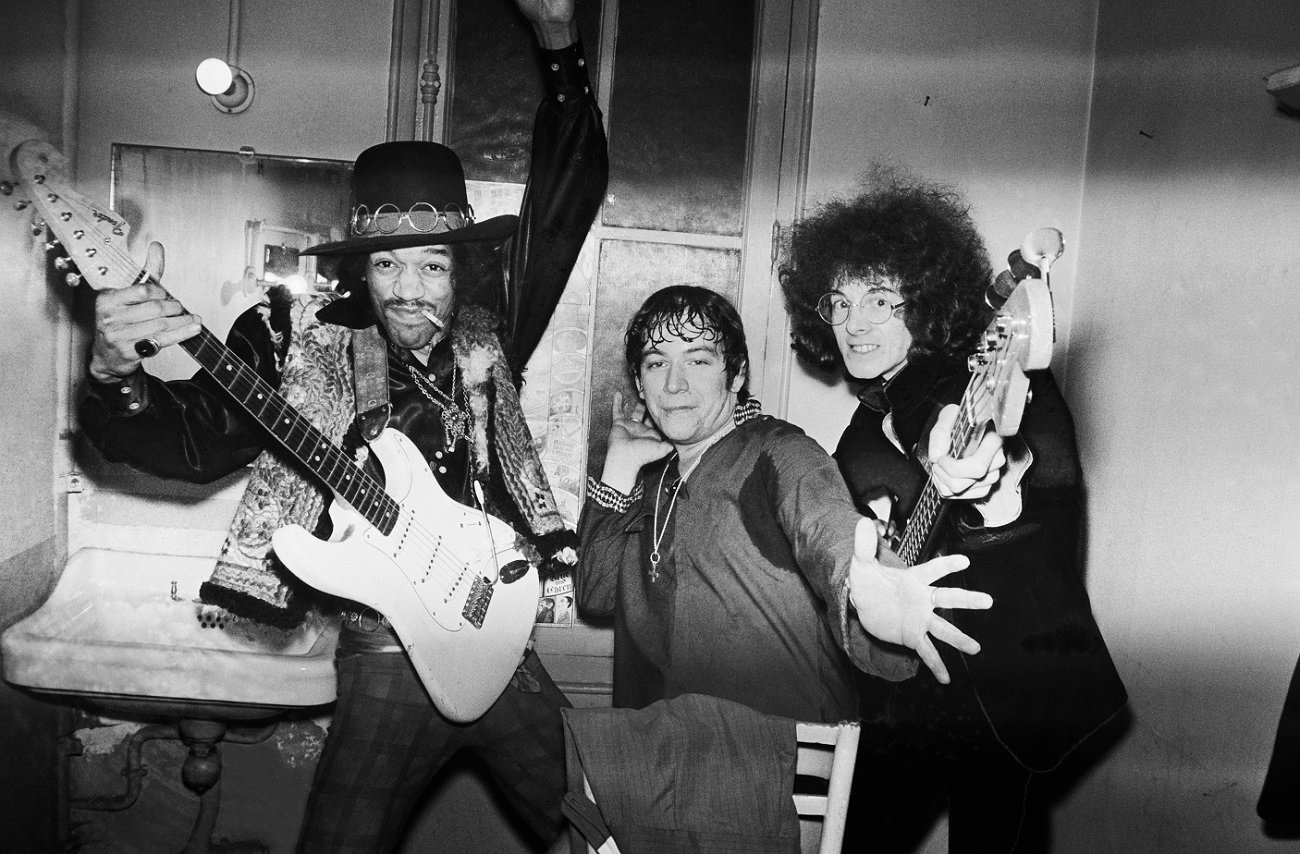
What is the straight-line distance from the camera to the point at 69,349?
224 centimetres

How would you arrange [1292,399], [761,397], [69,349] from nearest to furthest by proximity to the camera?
[1292,399]
[69,349]
[761,397]

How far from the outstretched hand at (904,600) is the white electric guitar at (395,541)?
0.78 m

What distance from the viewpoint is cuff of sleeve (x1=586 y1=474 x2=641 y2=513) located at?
236 centimetres

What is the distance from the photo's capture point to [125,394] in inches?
81.3

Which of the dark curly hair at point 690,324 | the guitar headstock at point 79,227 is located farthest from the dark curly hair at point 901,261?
the guitar headstock at point 79,227

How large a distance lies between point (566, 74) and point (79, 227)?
3.36 ft

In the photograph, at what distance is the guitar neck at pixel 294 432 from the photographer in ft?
6.57

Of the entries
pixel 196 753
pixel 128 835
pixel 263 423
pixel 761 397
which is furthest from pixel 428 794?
pixel 761 397

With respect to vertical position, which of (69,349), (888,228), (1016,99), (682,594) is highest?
(1016,99)

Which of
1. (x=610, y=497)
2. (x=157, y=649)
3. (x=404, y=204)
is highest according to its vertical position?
(x=404, y=204)

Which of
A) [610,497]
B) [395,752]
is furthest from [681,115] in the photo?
[395,752]

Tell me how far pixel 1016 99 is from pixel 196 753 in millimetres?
2396

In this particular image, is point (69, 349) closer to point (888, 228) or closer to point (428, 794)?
Result: point (428, 794)

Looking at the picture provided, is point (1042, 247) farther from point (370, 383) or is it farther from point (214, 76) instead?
point (214, 76)
